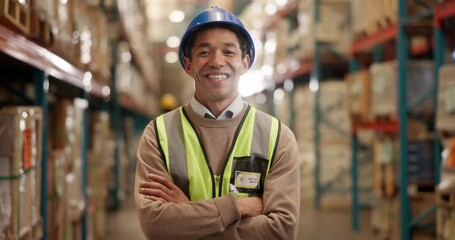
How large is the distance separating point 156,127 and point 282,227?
0.63 metres

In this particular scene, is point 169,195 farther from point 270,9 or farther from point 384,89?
point 270,9

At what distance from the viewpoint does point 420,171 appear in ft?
19.9

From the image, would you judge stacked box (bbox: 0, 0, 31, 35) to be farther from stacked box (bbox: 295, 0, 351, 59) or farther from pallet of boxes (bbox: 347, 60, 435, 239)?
stacked box (bbox: 295, 0, 351, 59)

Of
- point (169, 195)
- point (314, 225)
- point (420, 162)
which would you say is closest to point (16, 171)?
point (169, 195)

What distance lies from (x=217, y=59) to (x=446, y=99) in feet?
10.8

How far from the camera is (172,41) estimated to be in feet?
97.3

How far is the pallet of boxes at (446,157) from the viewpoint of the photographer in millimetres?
4664

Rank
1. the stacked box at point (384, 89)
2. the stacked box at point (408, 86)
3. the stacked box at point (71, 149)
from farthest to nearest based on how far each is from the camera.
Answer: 1. the stacked box at point (384, 89)
2. the stacked box at point (408, 86)
3. the stacked box at point (71, 149)

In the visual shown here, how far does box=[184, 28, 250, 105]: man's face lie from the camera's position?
234 cm

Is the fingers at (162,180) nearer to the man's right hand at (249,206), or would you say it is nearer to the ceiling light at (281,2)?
the man's right hand at (249,206)

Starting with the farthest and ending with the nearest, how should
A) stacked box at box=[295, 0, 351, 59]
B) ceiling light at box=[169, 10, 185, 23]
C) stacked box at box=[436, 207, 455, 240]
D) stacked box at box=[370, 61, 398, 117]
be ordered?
1. ceiling light at box=[169, 10, 185, 23]
2. stacked box at box=[295, 0, 351, 59]
3. stacked box at box=[370, 61, 398, 117]
4. stacked box at box=[436, 207, 455, 240]

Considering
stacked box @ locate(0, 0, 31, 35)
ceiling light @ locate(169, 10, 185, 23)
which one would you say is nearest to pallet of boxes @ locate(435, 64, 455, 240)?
stacked box @ locate(0, 0, 31, 35)

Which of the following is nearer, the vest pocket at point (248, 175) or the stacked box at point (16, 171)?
the vest pocket at point (248, 175)

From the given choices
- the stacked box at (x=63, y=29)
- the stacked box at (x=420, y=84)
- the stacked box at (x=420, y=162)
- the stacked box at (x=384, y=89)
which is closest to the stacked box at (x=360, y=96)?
the stacked box at (x=384, y=89)
